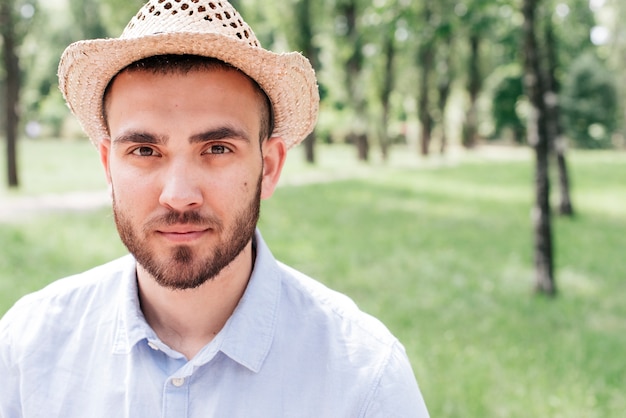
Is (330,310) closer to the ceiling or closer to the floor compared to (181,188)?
closer to the floor

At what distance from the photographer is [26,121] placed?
46938mm

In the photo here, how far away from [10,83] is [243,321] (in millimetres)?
16386

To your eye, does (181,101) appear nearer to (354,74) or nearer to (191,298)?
(191,298)

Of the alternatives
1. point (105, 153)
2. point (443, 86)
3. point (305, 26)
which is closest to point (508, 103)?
point (443, 86)

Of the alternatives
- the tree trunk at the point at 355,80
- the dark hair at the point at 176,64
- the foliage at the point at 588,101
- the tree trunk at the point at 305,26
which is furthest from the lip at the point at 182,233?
the foliage at the point at 588,101

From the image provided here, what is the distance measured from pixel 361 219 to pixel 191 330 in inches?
397

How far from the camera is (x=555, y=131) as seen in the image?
38.4 feet

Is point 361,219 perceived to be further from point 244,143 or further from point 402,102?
point 402,102

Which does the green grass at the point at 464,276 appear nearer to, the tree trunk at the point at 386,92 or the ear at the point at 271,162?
the ear at the point at 271,162

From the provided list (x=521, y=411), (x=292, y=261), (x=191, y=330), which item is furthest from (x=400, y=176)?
(x=191, y=330)

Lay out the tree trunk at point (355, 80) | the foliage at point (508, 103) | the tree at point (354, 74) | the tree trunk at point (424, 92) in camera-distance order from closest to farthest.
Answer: the tree at point (354, 74)
the tree trunk at point (355, 80)
the tree trunk at point (424, 92)
the foliage at point (508, 103)

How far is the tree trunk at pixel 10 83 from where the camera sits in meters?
15.4

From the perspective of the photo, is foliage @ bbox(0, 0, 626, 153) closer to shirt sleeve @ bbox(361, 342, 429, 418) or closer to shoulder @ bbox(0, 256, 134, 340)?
shoulder @ bbox(0, 256, 134, 340)

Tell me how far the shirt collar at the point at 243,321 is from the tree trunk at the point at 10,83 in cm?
1522
